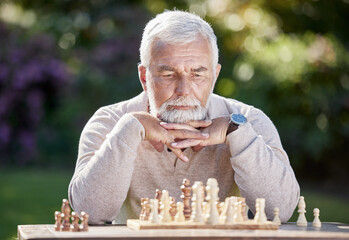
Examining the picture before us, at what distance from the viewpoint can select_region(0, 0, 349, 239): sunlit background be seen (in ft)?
37.4

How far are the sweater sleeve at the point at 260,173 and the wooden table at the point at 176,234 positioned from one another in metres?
0.45

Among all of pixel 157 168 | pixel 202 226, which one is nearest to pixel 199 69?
pixel 157 168

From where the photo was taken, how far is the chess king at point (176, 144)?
3.34 meters

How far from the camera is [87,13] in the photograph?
1546 cm

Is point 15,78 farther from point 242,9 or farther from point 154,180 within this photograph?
point 154,180

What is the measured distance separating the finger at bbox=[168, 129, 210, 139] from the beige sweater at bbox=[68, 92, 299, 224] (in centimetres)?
12

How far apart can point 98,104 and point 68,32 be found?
6.05 feet

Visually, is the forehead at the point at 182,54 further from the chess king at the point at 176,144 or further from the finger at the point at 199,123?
the finger at the point at 199,123

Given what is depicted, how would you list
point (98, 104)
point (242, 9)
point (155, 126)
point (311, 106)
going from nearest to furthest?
point (155, 126) → point (311, 106) → point (242, 9) → point (98, 104)

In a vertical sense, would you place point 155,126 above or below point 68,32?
below

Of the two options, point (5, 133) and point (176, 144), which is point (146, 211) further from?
point (5, 133)

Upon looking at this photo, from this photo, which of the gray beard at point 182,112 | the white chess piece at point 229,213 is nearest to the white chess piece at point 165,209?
the white chess piece at point 229,213

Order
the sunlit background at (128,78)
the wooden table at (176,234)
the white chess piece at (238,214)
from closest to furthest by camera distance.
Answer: the wooden table at (176,234) < the white chess piece at (238,214) < the sunlit background at (128,78)

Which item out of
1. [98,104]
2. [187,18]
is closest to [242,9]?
[98,104]
